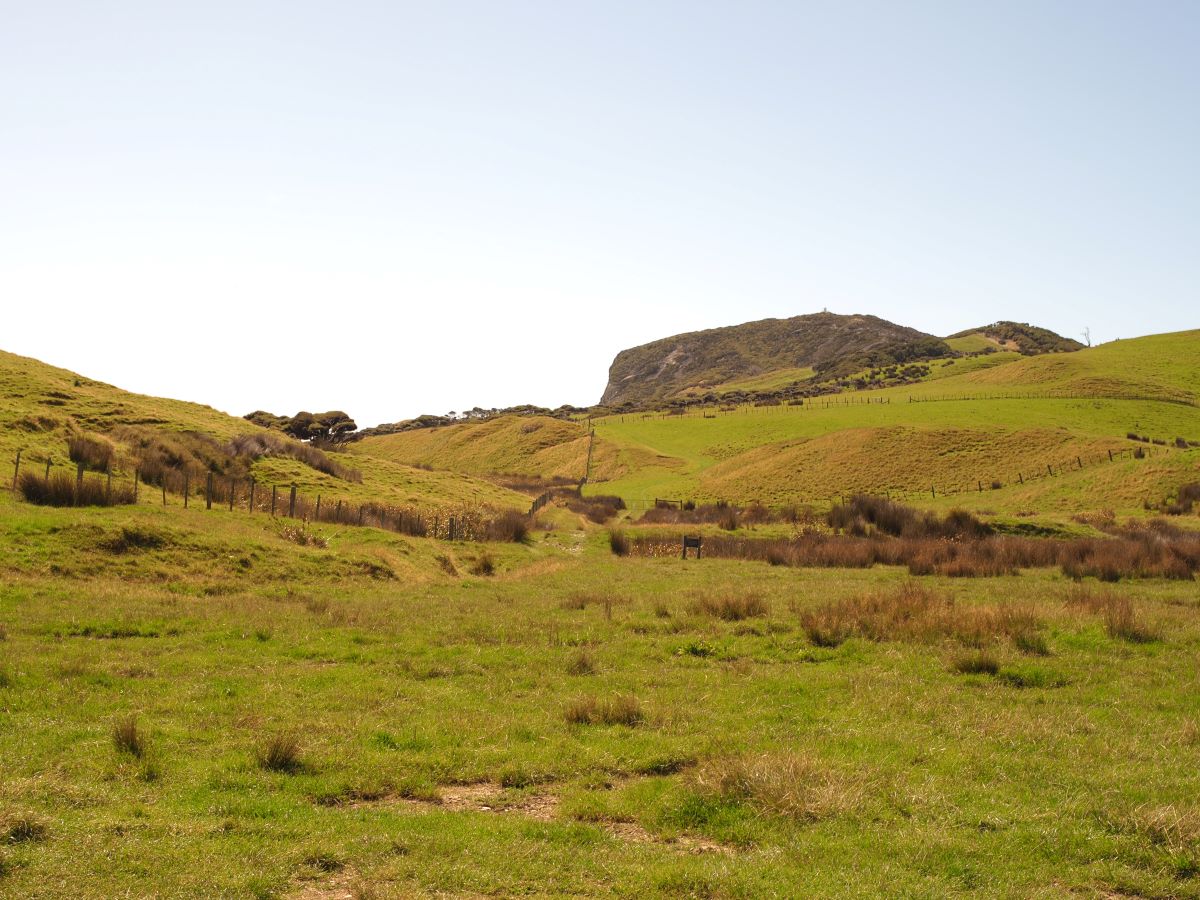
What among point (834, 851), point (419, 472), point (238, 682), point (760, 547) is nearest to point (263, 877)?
point (834, 851)

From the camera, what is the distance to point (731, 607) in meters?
19.7

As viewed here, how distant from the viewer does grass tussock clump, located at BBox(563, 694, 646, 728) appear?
11531 mm

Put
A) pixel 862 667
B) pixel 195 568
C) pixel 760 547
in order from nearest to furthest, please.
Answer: pixel 862 667
pixel 195 568
pixel 760 547

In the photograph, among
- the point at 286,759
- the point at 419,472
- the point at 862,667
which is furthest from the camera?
the point at 419,472

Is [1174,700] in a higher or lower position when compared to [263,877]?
higher

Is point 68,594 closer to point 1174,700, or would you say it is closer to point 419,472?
point 1174,700

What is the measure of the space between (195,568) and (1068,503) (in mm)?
51645

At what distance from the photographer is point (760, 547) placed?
37844mm

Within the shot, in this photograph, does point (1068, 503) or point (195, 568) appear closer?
point (195, 568)

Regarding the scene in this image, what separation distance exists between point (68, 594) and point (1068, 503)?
180 feet

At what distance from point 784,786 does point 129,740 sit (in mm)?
7157

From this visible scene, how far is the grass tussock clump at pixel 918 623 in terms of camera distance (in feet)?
54.1

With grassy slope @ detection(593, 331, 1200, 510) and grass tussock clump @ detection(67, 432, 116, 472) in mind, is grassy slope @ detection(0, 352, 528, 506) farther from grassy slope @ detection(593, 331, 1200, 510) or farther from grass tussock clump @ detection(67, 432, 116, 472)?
grassy slope @ detection(593, 331, 1200, 510)

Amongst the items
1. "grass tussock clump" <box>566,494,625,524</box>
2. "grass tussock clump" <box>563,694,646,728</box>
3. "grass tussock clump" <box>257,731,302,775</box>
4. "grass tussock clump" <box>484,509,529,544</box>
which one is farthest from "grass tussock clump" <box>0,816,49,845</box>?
"grass tussock clump" <box>566,494,625,524</box>
